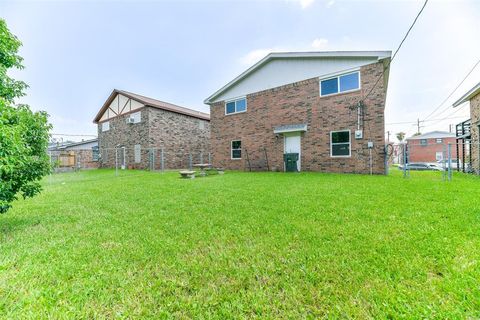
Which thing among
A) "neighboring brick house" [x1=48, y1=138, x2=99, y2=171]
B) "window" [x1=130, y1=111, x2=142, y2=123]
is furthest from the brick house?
"neighboring brick house" [x1=48, y1=138, x2=99, y2=171]

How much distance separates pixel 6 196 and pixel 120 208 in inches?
73.1

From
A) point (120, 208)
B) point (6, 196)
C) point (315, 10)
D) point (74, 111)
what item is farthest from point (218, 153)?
point (74, 111)

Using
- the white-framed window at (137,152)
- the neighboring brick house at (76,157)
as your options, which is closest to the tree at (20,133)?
the white-framed window at (137,152)

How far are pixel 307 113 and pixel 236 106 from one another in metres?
5.18

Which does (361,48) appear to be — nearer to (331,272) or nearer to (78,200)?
(331,272)

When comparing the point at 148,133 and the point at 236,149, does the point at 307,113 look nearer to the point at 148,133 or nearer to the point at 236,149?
A: the point at 236,149

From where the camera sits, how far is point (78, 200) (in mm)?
5820

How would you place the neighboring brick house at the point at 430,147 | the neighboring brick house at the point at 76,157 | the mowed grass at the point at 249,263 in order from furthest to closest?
the neighboring brick house at the point at 430,147 < the neighboring brick house at the point at 76,157 < the mowed grass at the point at 249,263

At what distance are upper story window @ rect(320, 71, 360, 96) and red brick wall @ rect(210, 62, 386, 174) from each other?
9.5 inches

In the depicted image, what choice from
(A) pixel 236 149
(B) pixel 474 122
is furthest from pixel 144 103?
(B) pixel 474 122

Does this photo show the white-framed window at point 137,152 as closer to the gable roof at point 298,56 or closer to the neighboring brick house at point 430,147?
the gable roof at point 298,56

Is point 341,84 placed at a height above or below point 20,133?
above

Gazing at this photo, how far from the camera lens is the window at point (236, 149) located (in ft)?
48.4

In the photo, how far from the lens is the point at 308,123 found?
11.9 m
